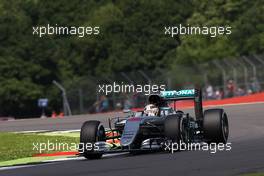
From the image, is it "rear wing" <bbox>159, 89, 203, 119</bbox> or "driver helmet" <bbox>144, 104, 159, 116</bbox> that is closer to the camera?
"driver helmet" <bbox>144, 104, 159, 116</bbox>

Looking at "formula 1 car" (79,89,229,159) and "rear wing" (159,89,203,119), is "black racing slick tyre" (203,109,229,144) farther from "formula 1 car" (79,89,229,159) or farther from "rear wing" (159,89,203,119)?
"rear wing" (159,89,203,119)

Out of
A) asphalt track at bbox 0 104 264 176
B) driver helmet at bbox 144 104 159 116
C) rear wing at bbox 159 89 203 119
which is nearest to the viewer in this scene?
asphalt track at bbox 0 104 264 176

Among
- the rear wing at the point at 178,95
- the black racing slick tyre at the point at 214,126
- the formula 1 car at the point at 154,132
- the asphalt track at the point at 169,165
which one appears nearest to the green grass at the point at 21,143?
the formula 1 car at the point at 154,132

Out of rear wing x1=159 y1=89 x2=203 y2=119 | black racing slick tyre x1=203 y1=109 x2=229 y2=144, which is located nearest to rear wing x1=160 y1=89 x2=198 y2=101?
rear wing x1=159 y1=89 x2=203 y2=119

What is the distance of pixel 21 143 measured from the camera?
22.9 metres

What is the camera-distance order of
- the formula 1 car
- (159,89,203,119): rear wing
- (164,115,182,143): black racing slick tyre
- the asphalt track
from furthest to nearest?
(159,89,203,119): rear wing, the formula 1 car, (164,115,182,143): black racing slick tyre, the asphalt track

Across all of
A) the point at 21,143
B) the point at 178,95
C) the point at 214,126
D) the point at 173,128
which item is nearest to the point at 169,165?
the point at 173,128

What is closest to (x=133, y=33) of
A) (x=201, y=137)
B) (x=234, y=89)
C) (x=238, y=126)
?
(x=234, y=89)

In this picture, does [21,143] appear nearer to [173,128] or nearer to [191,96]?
[191,96]

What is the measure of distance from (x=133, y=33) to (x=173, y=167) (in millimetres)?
48333

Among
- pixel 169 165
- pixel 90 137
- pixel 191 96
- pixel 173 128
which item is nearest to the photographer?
pixel 169 165

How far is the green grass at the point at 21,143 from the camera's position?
64.6 ft

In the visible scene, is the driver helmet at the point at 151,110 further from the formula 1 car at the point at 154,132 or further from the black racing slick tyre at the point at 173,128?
the black racing slick tyre at the point at 173,128

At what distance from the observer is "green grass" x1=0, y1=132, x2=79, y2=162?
19.7 meters
